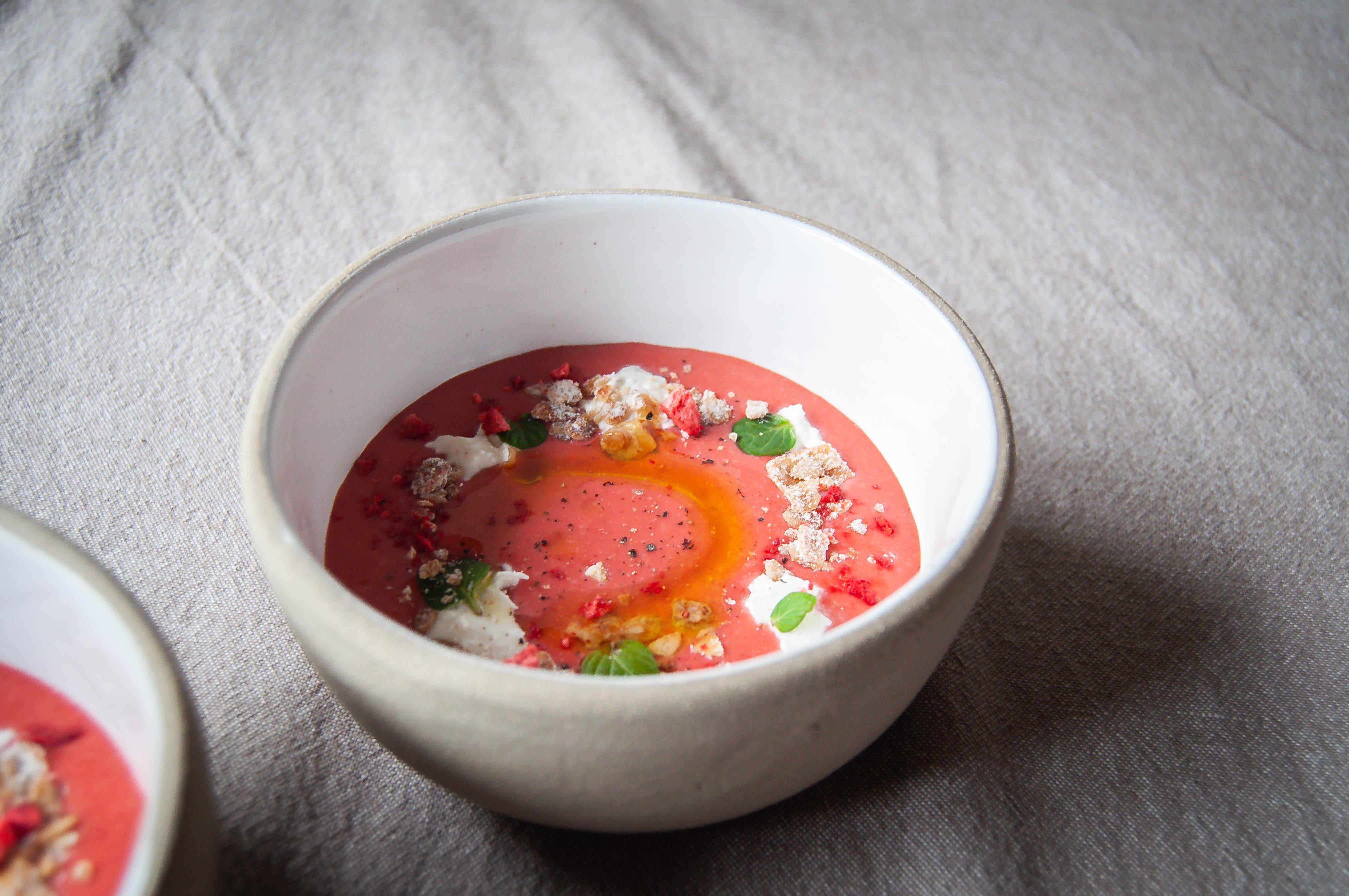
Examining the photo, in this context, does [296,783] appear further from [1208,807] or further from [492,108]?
[492,108]

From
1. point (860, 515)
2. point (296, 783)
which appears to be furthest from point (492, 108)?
point (296, 783)

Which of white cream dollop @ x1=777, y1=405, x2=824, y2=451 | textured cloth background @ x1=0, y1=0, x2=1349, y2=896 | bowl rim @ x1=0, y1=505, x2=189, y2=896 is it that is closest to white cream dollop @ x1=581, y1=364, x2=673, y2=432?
white cream dollop @ x1=777, y1=405, x2=824, y2=451

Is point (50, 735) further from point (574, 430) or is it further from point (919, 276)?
Answer: point (919, 276)

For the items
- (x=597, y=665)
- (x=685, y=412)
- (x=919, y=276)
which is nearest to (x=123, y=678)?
(x=597, y=665)

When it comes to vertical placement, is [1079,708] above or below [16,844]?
below

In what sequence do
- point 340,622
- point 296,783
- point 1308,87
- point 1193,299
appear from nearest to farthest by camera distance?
point 340,622, point 296,783, point 1193,299, point 1308,87

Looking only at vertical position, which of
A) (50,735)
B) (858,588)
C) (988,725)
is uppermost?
(50,735)
